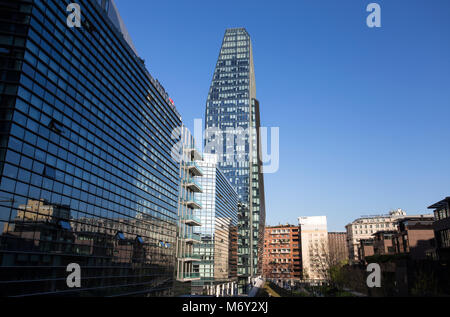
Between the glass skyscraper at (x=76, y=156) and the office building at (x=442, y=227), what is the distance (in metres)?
43.9

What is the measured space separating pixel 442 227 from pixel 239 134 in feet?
415

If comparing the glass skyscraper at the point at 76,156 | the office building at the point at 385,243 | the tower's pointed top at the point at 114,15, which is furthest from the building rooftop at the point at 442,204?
the tower's pointed top at the point at 114,15

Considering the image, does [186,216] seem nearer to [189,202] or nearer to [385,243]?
[189,202]

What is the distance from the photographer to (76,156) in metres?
31.4

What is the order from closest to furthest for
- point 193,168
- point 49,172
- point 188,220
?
point 49,172 → point 188,220 → point 193,168

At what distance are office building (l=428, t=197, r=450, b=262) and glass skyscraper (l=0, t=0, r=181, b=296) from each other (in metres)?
43.9

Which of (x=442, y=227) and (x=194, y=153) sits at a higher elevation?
(x=194, y=153)

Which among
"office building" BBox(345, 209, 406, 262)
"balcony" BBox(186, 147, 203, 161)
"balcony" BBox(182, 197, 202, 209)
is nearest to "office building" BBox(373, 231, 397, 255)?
"balcony" BBox(182, 197, 202, 209)

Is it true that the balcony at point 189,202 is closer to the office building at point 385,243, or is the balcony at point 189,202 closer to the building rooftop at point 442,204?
the building rooftop at point 442,204

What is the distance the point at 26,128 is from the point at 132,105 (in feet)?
63.4

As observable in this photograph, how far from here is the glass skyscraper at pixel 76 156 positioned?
24.0 meters

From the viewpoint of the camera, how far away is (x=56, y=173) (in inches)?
1117

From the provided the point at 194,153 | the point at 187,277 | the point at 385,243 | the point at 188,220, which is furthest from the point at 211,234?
the point at 385,243

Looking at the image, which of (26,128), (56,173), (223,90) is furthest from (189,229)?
(223,90)
